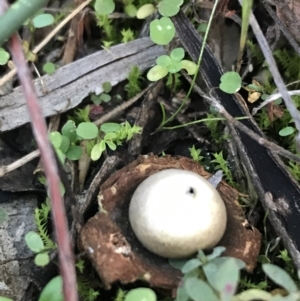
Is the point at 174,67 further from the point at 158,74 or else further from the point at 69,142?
the point at 69,142

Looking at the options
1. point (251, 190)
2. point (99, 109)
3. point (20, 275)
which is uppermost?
point (99, 109)

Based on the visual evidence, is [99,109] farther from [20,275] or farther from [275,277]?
[275,277]

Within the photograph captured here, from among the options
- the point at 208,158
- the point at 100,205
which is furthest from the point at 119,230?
the point at 208,158

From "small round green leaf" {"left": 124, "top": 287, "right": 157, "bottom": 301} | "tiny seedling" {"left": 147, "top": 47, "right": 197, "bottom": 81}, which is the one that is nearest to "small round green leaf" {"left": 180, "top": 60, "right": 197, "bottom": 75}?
"tiny seedling" {"left": 147, "top": 47, "right": 197, "bottom": 81}

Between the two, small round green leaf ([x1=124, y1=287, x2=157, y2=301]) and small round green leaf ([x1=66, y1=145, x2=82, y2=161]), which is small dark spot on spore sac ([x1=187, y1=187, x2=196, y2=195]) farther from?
small round green leaf ([x1=66, y1=145, x2=82, y2=161])

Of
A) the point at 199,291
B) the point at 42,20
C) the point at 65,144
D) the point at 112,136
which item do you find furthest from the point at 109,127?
the point at 199,291
